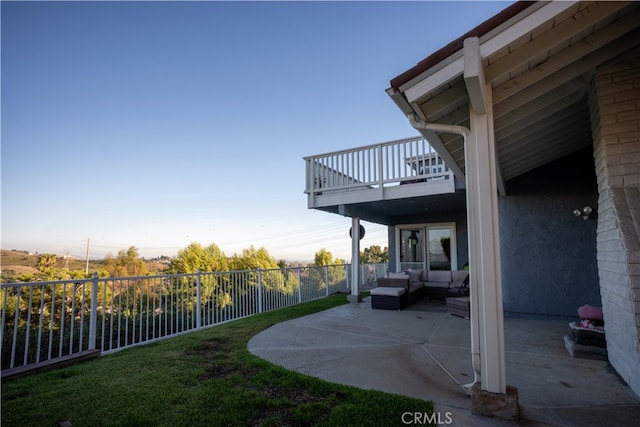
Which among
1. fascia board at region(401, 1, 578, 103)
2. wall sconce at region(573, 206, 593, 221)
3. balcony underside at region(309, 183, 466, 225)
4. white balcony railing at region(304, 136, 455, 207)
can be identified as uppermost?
white balcony railing at region(304, 136, 455, 207)

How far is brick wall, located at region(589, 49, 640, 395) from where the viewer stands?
2574 mm

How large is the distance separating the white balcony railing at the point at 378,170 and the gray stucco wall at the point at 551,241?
1521 millimetres

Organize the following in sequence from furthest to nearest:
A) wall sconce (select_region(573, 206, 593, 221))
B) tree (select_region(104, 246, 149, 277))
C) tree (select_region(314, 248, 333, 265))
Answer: tree (select_region(104, 246, 149, 277)), tree (select_region(314, 248, 333, 265)), wall sconce (select_region(573, 206, 593, 221))

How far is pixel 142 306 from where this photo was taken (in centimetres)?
503

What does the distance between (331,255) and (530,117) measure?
12.7m

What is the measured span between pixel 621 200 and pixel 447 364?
2303mm

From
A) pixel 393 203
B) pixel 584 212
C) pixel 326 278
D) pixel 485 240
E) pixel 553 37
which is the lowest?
pixel 326 278

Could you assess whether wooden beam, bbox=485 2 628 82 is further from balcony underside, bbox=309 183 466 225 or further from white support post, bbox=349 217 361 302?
white support post, bbox=349 217 361 302

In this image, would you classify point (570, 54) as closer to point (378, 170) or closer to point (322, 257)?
point (378, 170)

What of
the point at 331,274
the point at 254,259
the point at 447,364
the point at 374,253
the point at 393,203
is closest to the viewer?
the point at 447,364

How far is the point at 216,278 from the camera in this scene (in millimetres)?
6250

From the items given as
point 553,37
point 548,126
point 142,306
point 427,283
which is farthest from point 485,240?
point 427,283

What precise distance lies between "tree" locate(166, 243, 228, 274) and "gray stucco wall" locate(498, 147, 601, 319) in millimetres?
10153

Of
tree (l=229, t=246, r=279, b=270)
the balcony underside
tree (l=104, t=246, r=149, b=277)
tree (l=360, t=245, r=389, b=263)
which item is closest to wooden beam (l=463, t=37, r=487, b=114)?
the balcony underside
